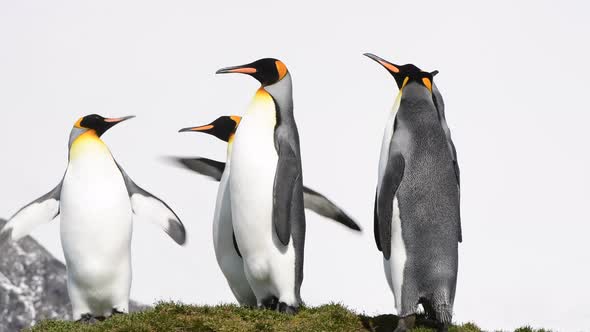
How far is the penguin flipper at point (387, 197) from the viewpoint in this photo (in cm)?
829

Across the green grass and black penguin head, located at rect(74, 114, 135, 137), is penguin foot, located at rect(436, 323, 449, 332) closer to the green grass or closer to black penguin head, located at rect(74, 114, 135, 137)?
the green grass

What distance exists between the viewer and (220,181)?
34.7 ft

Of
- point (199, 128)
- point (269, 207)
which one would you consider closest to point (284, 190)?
point (269, 207)

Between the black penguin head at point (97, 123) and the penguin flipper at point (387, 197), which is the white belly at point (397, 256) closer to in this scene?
the penguin flipper at point (387, 197)

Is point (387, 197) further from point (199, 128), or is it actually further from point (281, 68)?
point (199, 128)

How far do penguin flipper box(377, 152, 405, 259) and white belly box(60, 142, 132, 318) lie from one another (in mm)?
3178

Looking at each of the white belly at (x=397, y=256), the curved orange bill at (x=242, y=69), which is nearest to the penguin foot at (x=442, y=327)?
the white belly at (x=397, y=256)

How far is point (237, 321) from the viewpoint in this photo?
8.75 meters

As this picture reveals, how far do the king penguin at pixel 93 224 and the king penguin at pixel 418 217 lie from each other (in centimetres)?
304

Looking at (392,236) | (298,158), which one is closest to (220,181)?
(298,158)

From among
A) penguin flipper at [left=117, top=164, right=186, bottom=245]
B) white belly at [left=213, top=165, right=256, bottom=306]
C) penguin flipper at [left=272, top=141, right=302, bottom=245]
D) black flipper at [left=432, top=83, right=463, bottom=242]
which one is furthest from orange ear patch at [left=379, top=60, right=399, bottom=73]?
penguin flipper at [left=117, top=164, right=186, bottom=245]

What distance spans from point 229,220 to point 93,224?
4.88 ft

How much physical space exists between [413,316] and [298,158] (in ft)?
6.82

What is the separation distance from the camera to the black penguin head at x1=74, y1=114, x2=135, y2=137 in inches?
413
